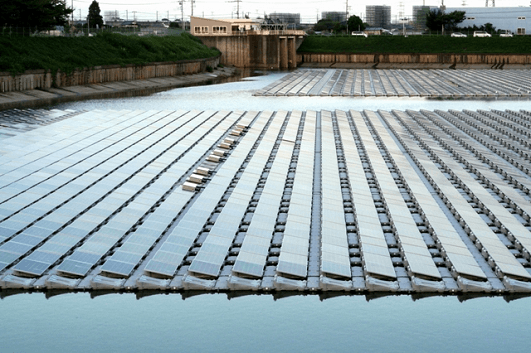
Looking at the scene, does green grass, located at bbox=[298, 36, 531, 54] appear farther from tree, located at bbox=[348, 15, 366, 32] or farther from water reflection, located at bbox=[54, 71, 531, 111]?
water reflection, located at bbox=[54, 71, 531, 111]

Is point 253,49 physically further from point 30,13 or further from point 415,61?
point 30,13

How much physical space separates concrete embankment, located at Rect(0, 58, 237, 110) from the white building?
76202 mm

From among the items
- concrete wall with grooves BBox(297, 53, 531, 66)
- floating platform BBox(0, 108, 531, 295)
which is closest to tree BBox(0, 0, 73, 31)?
floating platform BBox(0, 108, 531, 295)

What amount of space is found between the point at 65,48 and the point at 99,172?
2112 inches

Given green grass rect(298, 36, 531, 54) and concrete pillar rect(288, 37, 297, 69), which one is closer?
green grass rect(298, 36, 531, 54)

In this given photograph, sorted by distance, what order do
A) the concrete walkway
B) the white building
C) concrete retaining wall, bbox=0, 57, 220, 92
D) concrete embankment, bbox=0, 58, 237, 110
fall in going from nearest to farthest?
the concrete walkway, concrete embankment, bbox=0, 58, 237, 110, concrete retaining wall, bbox=0, 57, 220, 92, the white building

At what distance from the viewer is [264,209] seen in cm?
2705

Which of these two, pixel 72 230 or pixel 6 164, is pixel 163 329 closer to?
pixel 72 230

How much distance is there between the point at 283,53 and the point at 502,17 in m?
57.2

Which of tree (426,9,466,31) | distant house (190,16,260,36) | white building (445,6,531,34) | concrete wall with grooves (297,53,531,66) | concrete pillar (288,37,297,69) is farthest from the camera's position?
white building (445,6,531,34)

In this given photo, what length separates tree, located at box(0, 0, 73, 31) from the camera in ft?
254

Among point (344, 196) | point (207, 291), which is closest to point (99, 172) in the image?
point (344, 196)

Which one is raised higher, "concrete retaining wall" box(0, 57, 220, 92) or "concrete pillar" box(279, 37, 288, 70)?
"concrete pillar" box(279, 37, 288, 70)

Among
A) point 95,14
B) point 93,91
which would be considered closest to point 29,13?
point 93,91
